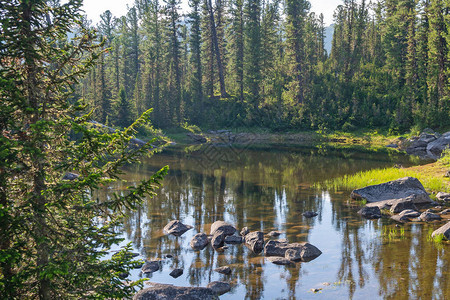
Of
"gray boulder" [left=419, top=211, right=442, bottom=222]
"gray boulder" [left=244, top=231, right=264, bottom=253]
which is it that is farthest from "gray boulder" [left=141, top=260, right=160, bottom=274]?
"gray boulder" [left=419, top=211, right=442, bottom=222]

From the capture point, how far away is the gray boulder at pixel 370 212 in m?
18.1

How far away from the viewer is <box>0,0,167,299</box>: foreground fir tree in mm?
6180

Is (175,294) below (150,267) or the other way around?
the other way around

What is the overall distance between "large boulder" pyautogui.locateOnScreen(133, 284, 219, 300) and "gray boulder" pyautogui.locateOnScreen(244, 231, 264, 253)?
427 cm

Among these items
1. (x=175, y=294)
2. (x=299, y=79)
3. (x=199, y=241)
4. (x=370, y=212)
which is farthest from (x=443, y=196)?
(x=299, y=79)

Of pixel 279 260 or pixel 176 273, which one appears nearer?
pixel 176 273

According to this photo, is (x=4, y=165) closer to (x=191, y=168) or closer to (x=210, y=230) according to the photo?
(x=210, y=230)

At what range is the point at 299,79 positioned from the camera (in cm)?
6138

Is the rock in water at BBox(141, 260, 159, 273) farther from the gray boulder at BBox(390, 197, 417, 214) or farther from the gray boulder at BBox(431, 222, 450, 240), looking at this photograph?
the gray boulder at BBox(390, 197, 417, 214)

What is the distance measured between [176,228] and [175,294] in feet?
22.3

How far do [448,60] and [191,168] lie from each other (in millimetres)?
38116

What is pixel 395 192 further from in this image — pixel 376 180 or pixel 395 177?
pixel 395 177

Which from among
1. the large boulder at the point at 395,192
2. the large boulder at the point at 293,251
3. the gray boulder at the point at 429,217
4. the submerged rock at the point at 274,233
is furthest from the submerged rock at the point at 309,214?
the gray boulder at the point at 429,217

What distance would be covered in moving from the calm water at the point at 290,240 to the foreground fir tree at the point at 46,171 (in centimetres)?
580
